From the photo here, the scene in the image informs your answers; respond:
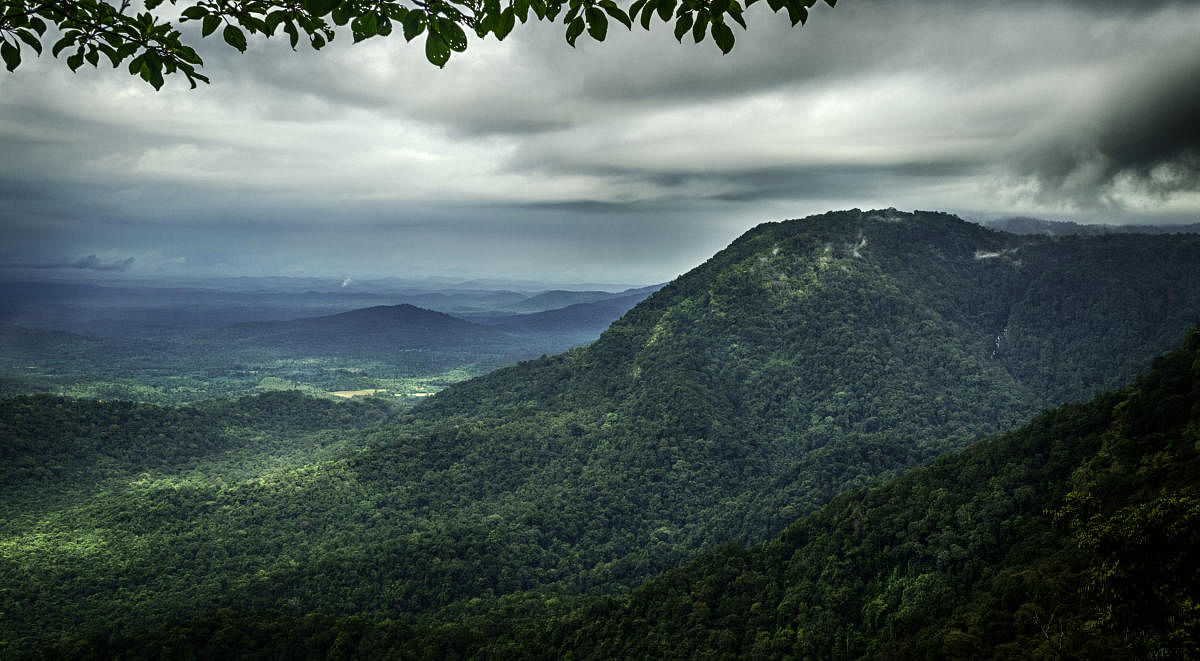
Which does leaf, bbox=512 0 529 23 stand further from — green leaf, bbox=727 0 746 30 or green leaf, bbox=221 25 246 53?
green leaf, bbox=221 25 246 53

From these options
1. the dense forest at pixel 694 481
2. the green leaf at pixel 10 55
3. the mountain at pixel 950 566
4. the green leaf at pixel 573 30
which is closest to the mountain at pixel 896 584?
the mountain at pixel 950 566

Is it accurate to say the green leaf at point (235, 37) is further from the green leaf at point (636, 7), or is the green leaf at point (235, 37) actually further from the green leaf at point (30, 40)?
the green leaf at point (636, 7)

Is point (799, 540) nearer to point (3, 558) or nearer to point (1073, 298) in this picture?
point (3, 558)

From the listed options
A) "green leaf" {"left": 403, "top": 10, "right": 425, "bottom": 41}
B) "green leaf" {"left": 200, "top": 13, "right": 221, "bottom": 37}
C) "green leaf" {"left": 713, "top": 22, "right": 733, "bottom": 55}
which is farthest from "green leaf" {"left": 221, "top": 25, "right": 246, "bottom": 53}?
"green leaf" {"left": 713, "top": 22, "right": 733, "bottom": 55}

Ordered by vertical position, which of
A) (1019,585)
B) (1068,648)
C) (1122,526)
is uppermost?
(1122,526)

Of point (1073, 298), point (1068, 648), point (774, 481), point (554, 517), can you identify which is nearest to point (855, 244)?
point (1073, 298)

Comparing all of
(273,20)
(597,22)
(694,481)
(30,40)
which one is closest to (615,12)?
(597,22)
